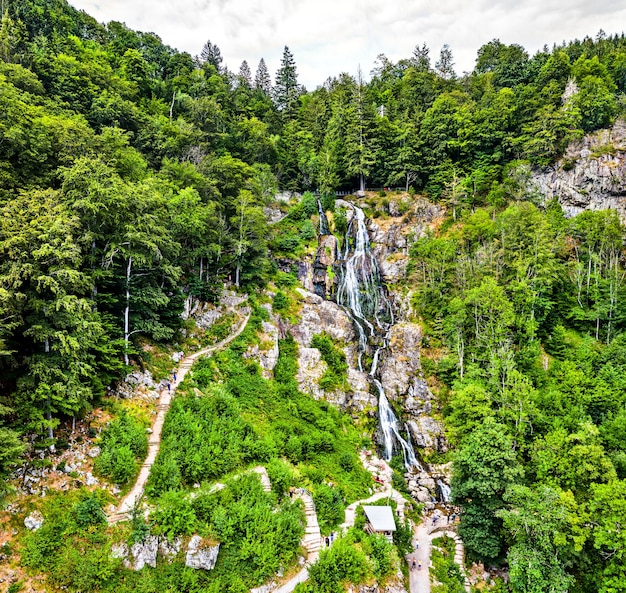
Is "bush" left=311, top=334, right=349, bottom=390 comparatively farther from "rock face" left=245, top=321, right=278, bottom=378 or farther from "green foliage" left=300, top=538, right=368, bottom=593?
"green foliage" left=300, top=538, right=368, bottom=593

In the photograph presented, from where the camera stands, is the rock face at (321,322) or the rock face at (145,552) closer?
the rock face at (145,552)

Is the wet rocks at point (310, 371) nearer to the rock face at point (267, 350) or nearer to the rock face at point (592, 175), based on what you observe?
the rock face at point (267, 350)

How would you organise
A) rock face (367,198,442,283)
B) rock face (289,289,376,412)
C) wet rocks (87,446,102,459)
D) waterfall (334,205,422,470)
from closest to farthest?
wet rocks (87,446,102,459) < waterfall (334,205,422,470) < rock face (289,289,376,412) < rock face (367,198,442,283)

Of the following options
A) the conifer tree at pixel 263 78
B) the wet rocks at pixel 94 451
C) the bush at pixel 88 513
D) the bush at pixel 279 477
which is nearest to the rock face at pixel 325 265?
the bush at pixel 279 477

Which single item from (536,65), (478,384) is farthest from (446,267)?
(536,65)

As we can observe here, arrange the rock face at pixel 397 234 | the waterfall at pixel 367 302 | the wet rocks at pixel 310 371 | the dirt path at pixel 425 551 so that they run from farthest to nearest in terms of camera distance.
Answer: the rock face at pixel 397 234, the wet rocks at pixel 310 371, the waterfall at pixel 367 302, the dirt path at pixel 425 551

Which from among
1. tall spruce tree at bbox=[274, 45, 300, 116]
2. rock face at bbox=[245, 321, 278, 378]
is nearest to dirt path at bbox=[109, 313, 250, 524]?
rock face at bbox=[245, 321, 278, 378]

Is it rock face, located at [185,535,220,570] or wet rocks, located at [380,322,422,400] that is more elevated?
wet rocks, located at [380,322,422,400]
